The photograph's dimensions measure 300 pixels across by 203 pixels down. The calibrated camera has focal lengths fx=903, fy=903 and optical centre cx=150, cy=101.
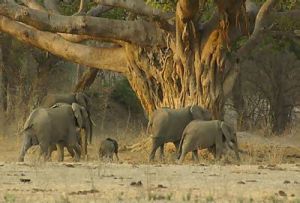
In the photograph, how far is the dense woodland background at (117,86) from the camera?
86.3 ft

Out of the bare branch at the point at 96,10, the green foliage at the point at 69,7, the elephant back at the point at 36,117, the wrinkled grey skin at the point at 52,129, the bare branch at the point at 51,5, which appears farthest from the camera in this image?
the green foliage at the point at 69,7

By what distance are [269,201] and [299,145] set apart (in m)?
14.3

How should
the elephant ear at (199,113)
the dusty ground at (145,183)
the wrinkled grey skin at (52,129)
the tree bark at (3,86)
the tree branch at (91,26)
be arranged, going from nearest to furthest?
1. the dusty ground at (145,183)
2. the wrinkled grey skin at (52,129)
3. the elephant ear at (199,113)
4. the tree branch at (91,26)
5. the tree bark at (3,86)

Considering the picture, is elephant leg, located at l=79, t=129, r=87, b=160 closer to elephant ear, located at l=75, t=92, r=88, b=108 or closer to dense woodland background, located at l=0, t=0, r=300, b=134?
elephant ear, located at l=75, t=92, r=88, b=108

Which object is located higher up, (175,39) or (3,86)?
(175,39)

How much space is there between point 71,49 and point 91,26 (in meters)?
2.31

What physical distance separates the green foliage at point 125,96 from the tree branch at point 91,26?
10.1 m

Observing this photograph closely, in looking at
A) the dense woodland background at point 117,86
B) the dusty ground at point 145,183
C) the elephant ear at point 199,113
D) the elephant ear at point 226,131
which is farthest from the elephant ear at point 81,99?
the dusty ground at point 145,183

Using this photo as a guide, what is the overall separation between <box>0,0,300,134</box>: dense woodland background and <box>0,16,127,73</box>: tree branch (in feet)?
11.3

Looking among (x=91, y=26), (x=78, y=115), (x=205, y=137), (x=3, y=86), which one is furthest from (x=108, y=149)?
(x=3, y=86)

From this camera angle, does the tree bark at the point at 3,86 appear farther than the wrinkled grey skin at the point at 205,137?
Yes

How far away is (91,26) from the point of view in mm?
19609

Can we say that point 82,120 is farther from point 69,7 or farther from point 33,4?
point 69,7

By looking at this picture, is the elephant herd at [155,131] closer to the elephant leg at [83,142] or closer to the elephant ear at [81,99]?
the elephant leg at [83,142]
